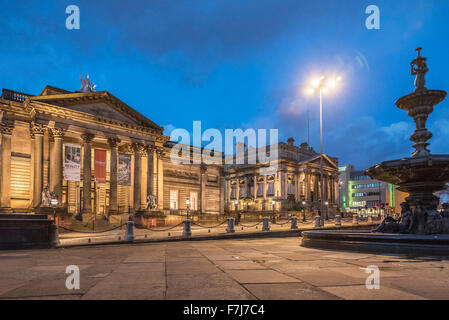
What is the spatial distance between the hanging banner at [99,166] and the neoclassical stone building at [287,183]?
5501 cm

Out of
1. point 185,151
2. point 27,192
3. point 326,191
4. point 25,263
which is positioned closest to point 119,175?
point 27,192

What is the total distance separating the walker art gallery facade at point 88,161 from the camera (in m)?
32.7

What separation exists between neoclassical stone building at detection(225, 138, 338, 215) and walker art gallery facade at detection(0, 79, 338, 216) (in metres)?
32.7

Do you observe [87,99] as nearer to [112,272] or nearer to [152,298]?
[112,272]

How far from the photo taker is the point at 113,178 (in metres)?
38.4

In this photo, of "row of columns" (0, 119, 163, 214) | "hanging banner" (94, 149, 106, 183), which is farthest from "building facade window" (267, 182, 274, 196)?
"hanging banner" (94, 149, 106, 183)

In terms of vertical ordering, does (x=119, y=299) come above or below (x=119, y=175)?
below

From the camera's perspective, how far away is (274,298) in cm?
546

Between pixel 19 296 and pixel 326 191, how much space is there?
315ft

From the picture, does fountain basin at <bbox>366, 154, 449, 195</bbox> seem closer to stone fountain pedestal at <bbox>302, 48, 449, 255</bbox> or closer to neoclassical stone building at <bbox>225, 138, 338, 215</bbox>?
stone fountain pedestal at <bbox>302, 48, 449, 255</bbox>

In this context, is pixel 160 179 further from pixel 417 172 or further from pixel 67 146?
pixel 417 172

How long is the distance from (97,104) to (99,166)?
8.51 m

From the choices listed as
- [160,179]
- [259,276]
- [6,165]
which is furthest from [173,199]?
[259,276]

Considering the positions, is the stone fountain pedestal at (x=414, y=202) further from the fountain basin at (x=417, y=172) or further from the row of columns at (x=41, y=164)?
the row of columns at (x=41, y=164)
